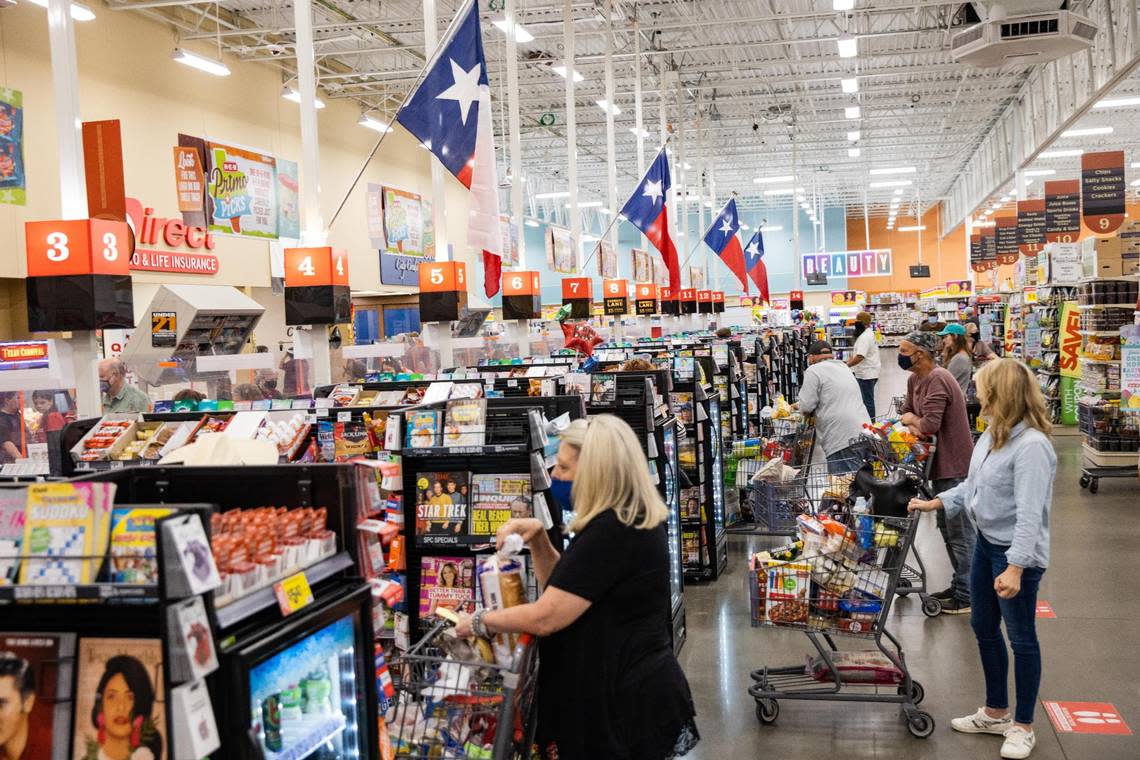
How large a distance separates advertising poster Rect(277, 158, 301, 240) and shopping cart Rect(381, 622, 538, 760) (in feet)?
40.4

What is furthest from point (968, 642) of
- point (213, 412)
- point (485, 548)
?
point (213, 412)

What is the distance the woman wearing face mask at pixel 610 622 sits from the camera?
2.88 meters

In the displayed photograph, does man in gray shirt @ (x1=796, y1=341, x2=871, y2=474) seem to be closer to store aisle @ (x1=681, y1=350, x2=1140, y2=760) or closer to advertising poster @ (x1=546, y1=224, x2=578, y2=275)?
store aisle @ (x1=681, y1=350, x2=1140, y2=760)

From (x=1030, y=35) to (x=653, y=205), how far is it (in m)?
5.67

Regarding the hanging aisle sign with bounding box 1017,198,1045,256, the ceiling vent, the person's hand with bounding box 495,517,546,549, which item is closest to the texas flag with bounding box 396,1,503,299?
the person's hand with bounding box 495,517,546,549

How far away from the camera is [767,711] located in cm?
487

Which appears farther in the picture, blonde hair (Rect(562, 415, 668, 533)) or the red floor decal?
the red floor decal

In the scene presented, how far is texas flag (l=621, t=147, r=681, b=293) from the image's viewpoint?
15047 mm

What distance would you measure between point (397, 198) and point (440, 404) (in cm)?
1360

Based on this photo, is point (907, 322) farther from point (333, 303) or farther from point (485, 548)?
point (485, 548)

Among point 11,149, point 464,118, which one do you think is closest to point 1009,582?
point 464,118

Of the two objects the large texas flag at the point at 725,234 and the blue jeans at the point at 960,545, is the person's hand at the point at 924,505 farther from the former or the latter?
the large texas flag at the point at 725,234

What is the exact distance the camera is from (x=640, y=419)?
19.0 feet

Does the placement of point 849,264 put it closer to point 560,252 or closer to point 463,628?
point 560,252
